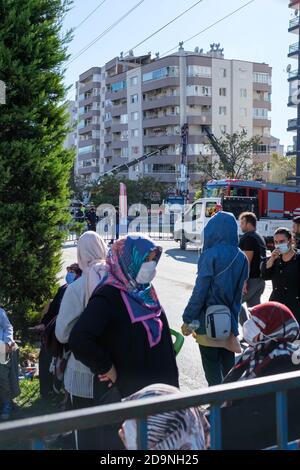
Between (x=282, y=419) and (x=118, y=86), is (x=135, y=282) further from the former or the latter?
(x=118, y=86)

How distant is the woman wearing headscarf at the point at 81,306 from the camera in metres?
3.79

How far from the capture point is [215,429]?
2102mm

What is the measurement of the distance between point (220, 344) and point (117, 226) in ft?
75.7

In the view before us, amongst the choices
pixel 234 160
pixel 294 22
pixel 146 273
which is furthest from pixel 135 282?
pixel 294 22

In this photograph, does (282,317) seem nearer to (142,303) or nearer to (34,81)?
(142,303)

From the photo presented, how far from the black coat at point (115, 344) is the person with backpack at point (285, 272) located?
11.0ft

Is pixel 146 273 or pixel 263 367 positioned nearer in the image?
pixel 146 273

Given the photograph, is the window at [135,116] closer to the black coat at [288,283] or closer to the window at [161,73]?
the window at [161,73]

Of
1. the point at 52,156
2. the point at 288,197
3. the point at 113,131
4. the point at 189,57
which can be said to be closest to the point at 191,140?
the point at 189,57

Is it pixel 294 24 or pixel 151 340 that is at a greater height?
pixel 294 24

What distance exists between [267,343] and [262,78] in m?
89.2

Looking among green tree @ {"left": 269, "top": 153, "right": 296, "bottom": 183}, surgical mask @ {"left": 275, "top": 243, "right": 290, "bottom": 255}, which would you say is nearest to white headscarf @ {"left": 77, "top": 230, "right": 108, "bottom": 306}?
surgical mask @ {"left": 275, "top": 243, "right": 290, "bottom": 255}

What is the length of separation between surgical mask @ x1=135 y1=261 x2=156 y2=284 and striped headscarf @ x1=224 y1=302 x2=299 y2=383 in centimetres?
72

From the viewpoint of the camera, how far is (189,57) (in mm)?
79125
